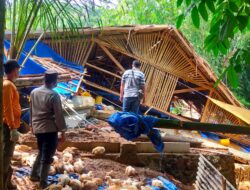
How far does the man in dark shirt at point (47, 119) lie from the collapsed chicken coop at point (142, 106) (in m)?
0.43

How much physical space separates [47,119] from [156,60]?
23.2 ft

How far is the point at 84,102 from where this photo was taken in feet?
29.9

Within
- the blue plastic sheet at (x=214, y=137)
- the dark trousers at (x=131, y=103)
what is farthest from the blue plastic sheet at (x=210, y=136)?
the dark trousers at (x=131, y=103)

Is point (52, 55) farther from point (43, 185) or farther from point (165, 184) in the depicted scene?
point (43, 185)

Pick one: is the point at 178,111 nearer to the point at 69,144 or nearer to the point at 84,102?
the point at 84,102

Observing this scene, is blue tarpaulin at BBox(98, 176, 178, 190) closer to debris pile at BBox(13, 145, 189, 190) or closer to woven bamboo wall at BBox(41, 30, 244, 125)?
debris pile at BBox(13, 145, 189, 190)

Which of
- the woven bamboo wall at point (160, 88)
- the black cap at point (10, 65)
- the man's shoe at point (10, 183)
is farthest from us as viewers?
the woven bamboo wall at point (160, 88)

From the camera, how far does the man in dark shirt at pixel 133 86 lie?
806 cm

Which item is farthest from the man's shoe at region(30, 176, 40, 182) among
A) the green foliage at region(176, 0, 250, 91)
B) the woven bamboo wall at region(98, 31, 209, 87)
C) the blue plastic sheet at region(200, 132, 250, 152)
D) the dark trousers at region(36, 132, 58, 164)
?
the blue plastic sheet at region(200, 132, 250, 152)

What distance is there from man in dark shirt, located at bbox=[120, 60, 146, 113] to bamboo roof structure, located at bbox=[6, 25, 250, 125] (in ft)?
10.0

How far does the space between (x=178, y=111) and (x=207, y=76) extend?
2.09 metres

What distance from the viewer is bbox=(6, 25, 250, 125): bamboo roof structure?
440 inches

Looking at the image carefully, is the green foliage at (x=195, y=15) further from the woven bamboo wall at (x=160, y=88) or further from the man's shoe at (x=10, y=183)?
the woven bamboo wall at (x=160, y=88)

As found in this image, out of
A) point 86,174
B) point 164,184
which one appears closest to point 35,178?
point 86,174
